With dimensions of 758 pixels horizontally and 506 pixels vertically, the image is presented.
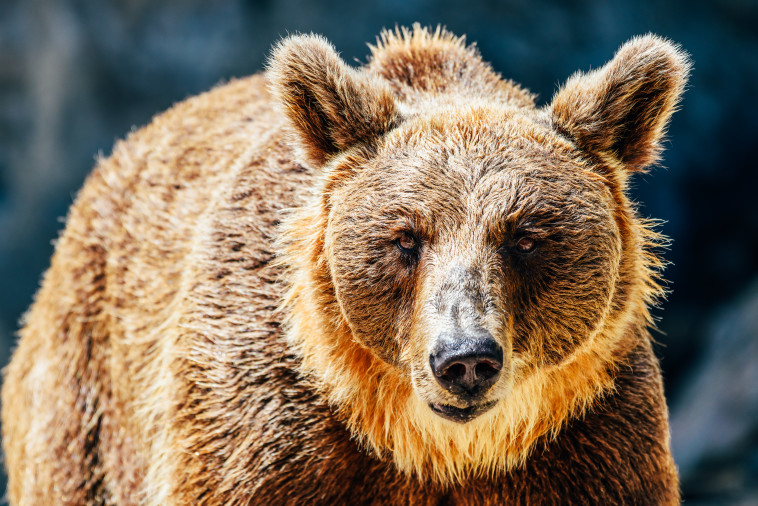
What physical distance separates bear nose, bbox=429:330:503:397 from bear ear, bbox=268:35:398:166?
4.19 ft

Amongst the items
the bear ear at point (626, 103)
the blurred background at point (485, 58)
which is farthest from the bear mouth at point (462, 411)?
the blurred background at point (485, 58)

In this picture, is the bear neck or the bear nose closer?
the bear nose

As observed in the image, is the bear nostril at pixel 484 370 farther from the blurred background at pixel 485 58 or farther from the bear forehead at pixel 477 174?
the blurred background at pixel 485 58

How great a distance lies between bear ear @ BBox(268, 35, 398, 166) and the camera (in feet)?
13.9

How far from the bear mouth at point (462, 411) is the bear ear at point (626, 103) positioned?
4.39ft

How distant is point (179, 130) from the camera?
20.5 ft

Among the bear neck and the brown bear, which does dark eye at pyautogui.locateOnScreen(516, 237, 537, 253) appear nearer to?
the brown bear

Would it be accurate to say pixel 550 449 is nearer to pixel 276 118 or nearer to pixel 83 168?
pixel 276 118

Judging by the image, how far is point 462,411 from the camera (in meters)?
3.69

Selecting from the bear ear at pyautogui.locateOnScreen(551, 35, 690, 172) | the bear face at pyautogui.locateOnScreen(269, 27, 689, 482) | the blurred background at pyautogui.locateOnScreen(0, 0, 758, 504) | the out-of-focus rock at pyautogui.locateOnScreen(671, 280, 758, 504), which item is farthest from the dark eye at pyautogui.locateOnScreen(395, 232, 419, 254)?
the blurred background at pyautogui.locateOnScreen(0, 0, 758, 504)

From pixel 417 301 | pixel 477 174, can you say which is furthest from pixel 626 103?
pixel 417 301

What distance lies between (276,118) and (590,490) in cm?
290

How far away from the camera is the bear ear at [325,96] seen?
4227 mm

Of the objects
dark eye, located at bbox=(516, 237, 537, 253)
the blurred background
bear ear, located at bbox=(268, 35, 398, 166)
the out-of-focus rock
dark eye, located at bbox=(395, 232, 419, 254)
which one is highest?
the blurred background
